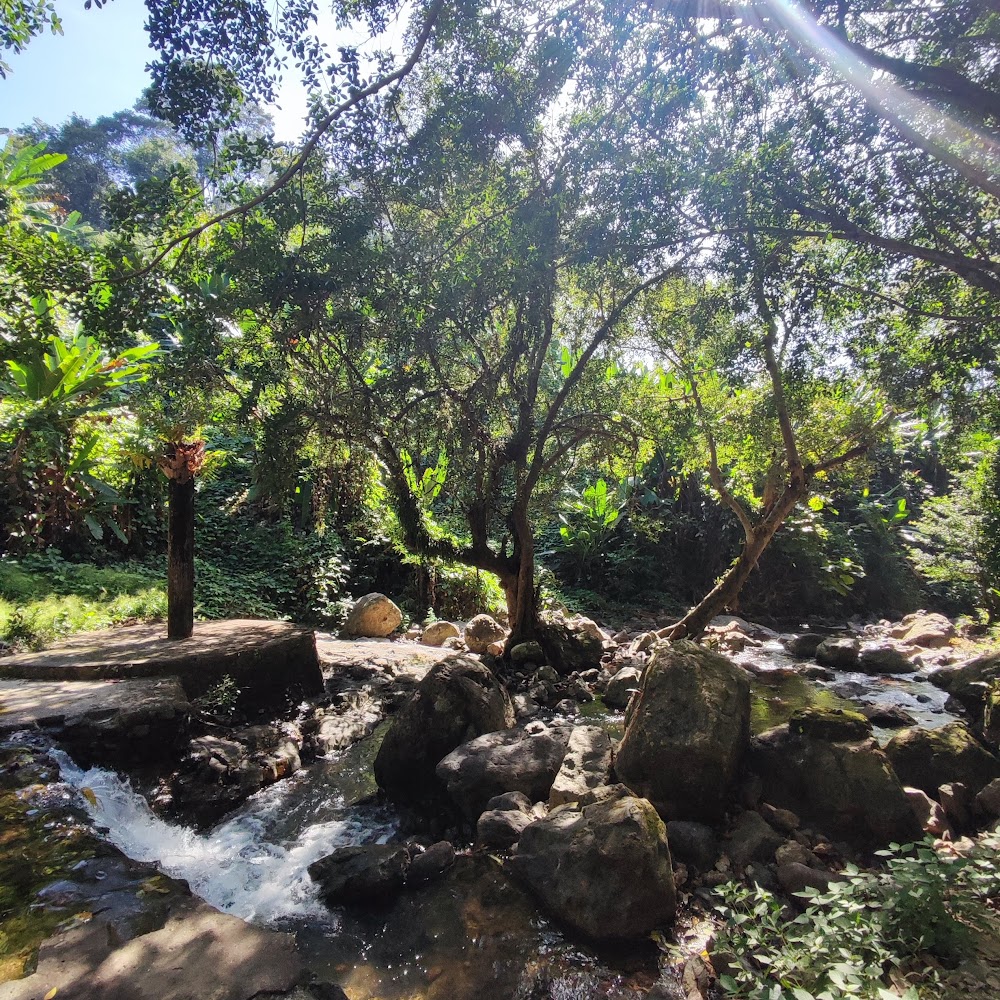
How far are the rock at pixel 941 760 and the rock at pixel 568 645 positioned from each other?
5221 millimetres

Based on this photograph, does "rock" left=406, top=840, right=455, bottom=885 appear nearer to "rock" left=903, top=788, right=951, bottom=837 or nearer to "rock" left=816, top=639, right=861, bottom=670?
"rock" left=903, top=788, right=951, bottom=837

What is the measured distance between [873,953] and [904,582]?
15914 millimetres

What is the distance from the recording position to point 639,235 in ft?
18.3

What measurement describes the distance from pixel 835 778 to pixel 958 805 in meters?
0.84

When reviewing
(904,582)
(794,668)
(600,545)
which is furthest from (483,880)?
(904,582)

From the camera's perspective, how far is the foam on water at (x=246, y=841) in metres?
3.75

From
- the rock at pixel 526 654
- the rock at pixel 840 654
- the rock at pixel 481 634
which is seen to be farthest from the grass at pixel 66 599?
the rock at pixel 840 654

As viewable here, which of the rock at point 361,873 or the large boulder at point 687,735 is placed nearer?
the rock at point 361,873

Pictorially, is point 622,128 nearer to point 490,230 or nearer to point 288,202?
point 490,230

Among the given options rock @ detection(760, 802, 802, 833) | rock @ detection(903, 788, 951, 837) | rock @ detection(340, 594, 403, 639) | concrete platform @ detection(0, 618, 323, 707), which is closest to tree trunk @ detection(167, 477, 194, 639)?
concrete platform @ detection(0, 618, 323, 707)

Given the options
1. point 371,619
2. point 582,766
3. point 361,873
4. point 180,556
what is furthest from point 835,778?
point 371,619

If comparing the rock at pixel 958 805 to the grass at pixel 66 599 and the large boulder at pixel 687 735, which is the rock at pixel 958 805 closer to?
the large boulder at pixel 687 735

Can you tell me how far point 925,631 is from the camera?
12086 mm

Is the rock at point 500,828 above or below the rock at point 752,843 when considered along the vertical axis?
below
